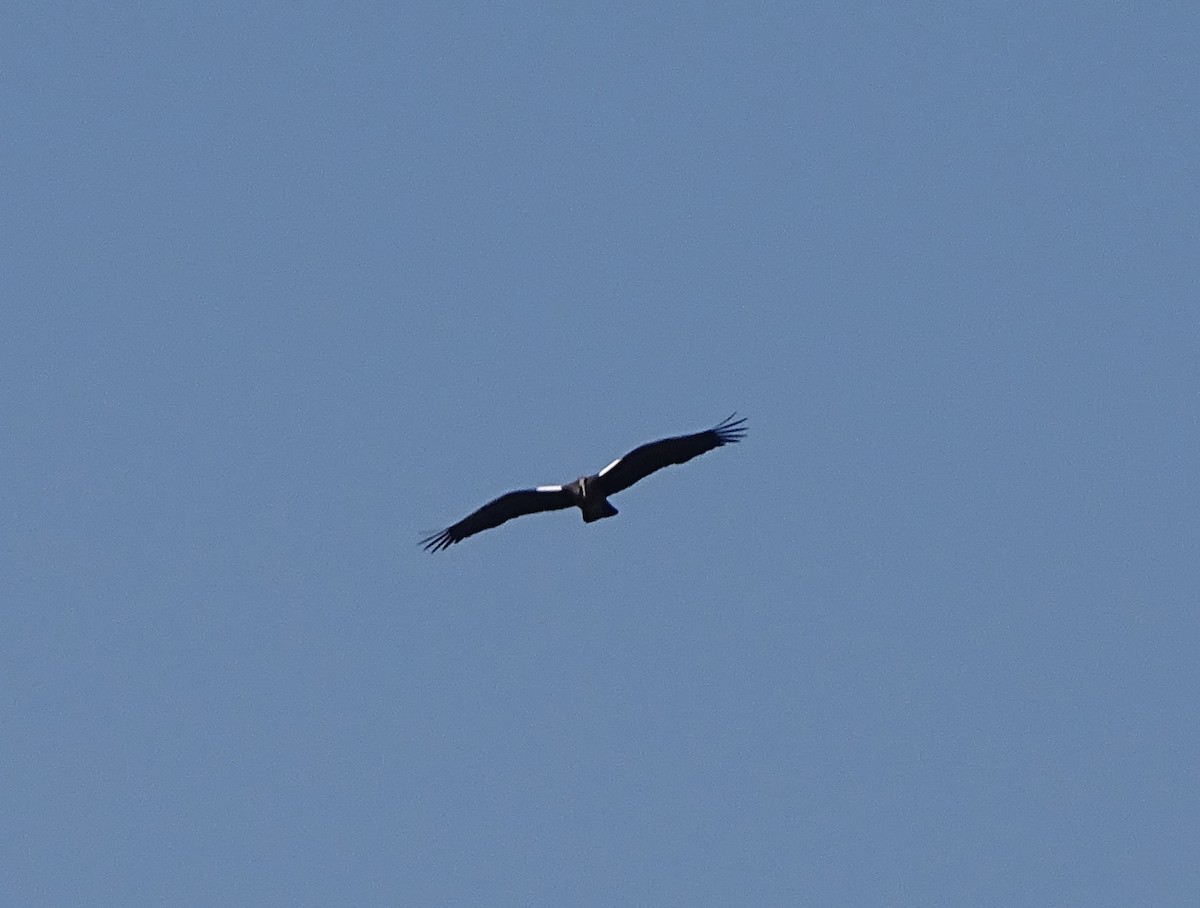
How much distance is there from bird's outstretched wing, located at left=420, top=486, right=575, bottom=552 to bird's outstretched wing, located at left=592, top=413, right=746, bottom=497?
0.86m

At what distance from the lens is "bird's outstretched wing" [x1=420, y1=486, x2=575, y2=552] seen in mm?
59281

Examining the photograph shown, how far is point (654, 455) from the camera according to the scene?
58.2m

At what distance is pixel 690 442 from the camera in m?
58.3

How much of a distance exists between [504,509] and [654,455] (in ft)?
10.9

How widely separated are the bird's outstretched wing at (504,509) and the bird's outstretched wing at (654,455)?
33.7 inches

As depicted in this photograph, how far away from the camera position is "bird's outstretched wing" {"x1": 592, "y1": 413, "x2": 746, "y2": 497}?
58.0 metres

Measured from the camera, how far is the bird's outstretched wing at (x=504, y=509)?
59281 mm

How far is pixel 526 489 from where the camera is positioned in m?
59.5

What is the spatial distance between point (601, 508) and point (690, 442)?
1.77m

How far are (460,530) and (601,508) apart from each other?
366 cm

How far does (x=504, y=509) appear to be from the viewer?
60344 millimetres

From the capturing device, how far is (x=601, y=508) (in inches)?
2288

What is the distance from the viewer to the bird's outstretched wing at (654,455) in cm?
5800
